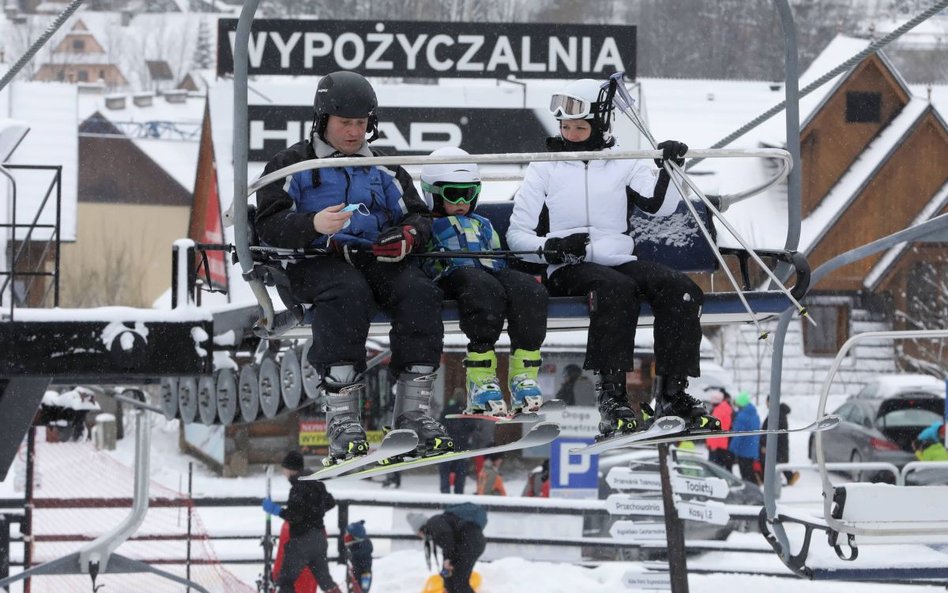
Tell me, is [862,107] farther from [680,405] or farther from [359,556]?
[680,405]

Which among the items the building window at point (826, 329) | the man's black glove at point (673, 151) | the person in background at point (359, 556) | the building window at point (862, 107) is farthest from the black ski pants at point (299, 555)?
the building window at point (862, 107)

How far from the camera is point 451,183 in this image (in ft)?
18.5

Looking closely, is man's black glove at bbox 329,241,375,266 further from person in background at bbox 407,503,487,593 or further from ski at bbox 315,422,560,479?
person in background at bbox 407,503,487,593

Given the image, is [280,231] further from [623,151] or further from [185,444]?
[185,444]

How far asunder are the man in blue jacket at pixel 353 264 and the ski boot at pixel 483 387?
0.17 m

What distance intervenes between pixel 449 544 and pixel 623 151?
684 cm

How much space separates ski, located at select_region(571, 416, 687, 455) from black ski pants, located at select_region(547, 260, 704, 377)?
24cm

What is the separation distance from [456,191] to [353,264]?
614 millimetres

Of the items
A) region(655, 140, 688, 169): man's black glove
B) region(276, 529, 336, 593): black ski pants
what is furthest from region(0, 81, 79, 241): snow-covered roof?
region(655, 140, 688, 169): man's black glove

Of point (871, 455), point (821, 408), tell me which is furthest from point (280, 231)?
point (871, 455)

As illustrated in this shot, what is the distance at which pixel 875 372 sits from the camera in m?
32.2

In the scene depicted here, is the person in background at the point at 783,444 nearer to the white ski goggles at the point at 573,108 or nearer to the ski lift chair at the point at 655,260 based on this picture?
the ski lift chair at the point at 655,260

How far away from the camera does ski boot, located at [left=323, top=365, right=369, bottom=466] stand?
5.22m

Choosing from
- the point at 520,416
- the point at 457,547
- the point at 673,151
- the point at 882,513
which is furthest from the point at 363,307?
the point at 457,547
